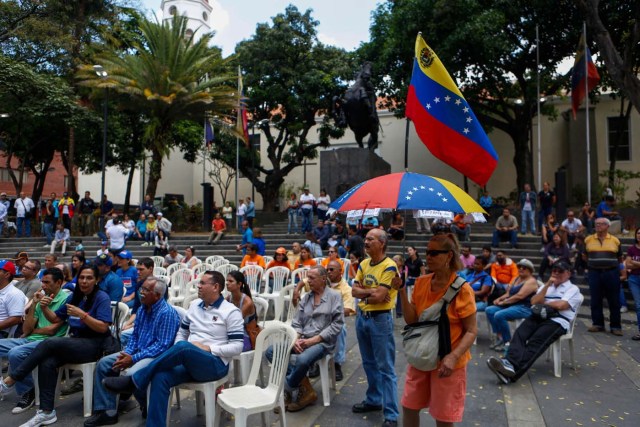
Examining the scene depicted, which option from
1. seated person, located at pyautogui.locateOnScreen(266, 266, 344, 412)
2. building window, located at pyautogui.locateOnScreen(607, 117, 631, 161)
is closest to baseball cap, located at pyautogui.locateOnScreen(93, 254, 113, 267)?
seated person, located at pyautogui.locateOnScreen(266, 266, 344, 412)

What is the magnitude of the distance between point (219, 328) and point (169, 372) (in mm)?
565

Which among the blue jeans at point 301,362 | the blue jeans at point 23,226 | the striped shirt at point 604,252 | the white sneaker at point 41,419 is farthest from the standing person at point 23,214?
the striped shirt at point 604,252

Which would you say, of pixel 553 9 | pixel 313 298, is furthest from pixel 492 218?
pixel 313 298

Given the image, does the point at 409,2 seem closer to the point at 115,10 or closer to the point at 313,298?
the point at 115,10

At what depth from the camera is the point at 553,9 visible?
19.1 metres

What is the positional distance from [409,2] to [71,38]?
15.3 meters

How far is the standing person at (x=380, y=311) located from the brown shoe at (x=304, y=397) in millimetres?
750

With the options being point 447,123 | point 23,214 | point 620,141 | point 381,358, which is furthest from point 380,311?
point 620,141

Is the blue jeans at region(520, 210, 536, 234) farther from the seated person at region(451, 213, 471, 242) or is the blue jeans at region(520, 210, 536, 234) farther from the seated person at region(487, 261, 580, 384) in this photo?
the seated person at region(487, 261, 580, 384)

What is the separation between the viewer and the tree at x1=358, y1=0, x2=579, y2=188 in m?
18.3

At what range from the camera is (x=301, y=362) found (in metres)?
4.65

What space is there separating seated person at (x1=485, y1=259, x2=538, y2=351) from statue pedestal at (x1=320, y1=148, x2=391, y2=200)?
376 inches

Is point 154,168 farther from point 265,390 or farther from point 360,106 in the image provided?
point 265,390

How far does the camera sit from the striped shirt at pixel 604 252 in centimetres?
791
